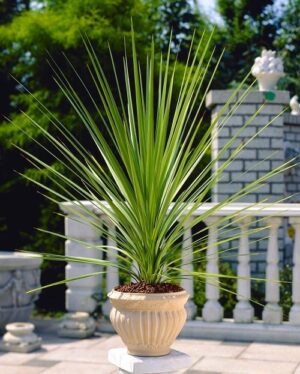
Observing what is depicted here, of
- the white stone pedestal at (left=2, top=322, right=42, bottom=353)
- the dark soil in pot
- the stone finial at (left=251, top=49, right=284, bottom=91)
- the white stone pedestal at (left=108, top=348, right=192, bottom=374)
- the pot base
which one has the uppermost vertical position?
the stone finial at (left=251, top=49, right=284, bottom=91)

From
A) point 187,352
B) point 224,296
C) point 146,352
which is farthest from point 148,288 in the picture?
point 224,296

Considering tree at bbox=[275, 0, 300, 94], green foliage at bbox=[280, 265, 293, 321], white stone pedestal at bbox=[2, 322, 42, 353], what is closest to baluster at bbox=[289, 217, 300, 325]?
green foliage at bbox=[280, 265, 293, 321]

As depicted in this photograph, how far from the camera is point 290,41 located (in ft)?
55.6

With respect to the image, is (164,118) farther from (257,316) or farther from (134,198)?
(257,316)

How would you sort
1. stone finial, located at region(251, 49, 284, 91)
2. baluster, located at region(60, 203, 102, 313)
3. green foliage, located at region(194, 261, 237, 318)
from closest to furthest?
1. baluster, located at region(60, 203, 102, 313)
2. green foliage, located at region(194, 261, 237, 318)
3. stone finial, located at region(251, 49, 284, 91)

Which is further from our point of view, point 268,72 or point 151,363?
point 268,72

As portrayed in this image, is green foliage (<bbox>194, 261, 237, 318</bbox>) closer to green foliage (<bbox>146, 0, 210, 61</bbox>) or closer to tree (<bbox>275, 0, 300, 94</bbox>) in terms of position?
green foliage (<bbox>146, 0, 210, 61</bbox>)

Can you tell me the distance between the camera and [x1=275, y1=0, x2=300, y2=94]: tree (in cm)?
1647

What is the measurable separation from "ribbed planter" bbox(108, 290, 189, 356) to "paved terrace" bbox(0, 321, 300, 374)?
1.02m

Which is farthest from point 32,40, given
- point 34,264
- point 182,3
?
point 182,3

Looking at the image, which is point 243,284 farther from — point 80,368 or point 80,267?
point 80,368

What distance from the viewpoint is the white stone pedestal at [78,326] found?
5.38 m

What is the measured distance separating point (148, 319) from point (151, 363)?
0.20m

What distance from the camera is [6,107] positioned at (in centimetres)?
1149
